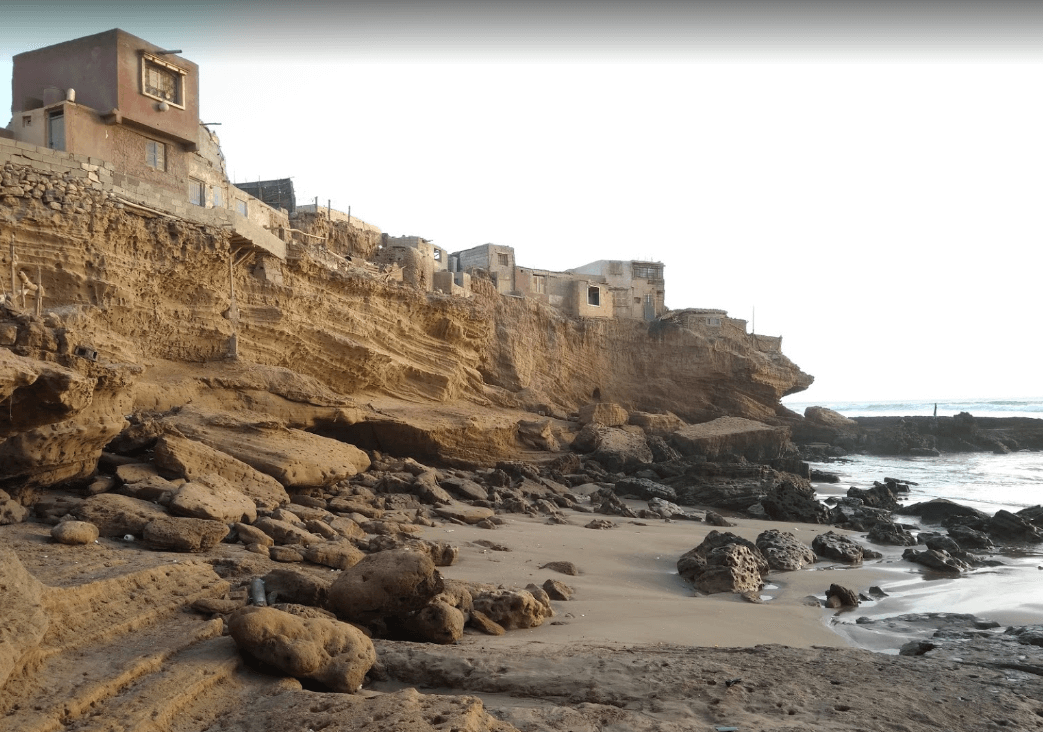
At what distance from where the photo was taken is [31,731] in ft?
10.7

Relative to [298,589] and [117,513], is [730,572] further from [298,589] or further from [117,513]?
[117,513]

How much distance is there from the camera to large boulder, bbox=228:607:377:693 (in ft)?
13.9

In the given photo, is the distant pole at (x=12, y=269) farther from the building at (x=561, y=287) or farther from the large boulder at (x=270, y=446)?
the building at (x=561, y=287)

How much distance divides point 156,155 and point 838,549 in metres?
14.7

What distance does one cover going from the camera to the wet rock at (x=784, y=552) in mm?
10031

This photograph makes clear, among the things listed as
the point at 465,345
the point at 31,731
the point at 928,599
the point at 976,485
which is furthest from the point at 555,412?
the point at 31,731

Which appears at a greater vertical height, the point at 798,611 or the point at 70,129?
the point at 70,129

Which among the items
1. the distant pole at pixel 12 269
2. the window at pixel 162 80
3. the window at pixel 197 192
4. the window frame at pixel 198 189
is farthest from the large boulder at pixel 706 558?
the window at pixel 162 80

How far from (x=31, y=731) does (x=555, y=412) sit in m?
24.7

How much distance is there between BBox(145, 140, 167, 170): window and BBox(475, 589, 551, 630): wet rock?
508 inches

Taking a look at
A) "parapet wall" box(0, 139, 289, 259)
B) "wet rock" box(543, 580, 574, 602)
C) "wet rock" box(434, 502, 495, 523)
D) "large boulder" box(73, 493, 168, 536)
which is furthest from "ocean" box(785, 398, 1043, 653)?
"parapet wall" box(0, 139, 289, 259)

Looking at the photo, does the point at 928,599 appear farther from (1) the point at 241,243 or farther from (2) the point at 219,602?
(1) the point at 241,243

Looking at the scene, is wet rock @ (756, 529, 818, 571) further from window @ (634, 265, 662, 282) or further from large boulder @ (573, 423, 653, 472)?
window @ (634, 265, 662, 282)

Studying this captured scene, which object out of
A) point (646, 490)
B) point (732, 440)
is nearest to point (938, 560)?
point (646, 490)
